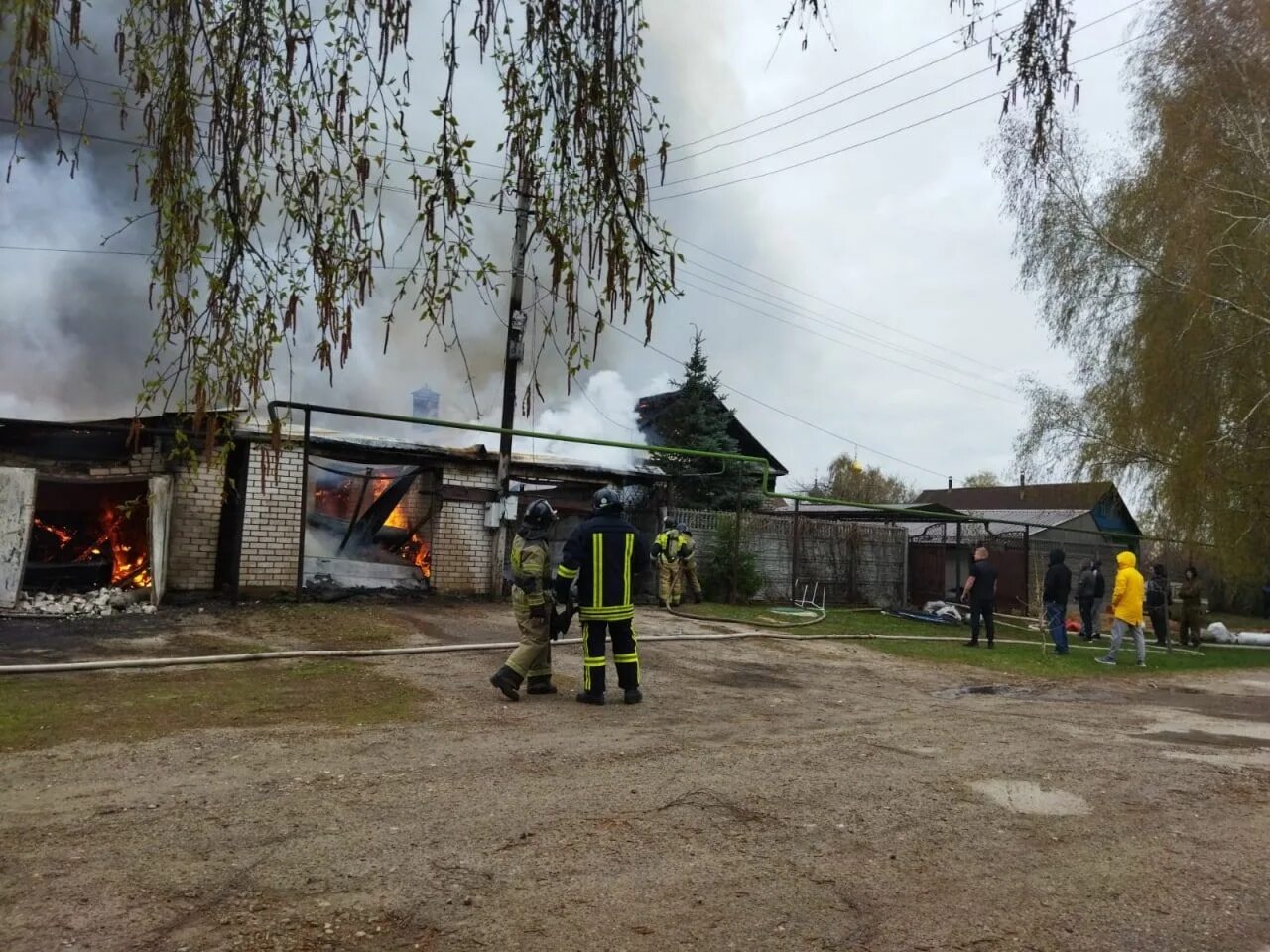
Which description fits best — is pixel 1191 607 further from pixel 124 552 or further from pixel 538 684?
pixel 124 552

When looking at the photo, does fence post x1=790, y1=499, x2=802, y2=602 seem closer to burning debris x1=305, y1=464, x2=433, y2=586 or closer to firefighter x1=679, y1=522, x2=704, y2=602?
firefighter x1=679, y1=522, x2=704, y2=602

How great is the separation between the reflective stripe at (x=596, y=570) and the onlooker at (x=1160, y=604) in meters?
13.0

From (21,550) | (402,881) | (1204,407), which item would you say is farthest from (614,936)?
(1204,407)

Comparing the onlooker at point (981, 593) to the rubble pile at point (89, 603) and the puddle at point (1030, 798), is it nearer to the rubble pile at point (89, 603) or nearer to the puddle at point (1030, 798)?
the puddle at point (1030, 798)

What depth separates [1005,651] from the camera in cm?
1346

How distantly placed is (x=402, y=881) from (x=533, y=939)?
0.66 meters

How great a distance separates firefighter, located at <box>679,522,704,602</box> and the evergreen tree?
271 cm

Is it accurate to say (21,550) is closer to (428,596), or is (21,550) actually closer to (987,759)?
(428,596)

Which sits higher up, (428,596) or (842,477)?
(842,477)

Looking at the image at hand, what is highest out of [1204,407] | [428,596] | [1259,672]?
[1204,407]

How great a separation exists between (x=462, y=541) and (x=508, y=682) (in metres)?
7.22

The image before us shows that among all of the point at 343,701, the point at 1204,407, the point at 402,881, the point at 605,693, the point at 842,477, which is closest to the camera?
the point at 402,881

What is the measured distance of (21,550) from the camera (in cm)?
998

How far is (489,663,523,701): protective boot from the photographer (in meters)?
6.96
